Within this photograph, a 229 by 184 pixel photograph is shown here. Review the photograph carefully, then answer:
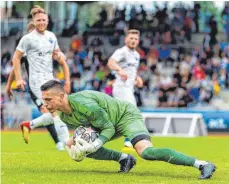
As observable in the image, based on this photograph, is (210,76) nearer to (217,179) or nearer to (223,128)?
(223,128)

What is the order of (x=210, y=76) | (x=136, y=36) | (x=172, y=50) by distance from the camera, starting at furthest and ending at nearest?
(x=172, y=50) < (x=210, y=76) < (x=136, y=36)

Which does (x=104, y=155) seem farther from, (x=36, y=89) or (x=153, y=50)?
(x=153, y=50)

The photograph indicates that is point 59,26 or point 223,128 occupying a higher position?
point 59,26

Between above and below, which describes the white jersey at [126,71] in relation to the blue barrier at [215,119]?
above

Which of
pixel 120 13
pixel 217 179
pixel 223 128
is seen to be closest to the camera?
pixel 217 179

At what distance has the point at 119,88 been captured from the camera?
53.3 feet

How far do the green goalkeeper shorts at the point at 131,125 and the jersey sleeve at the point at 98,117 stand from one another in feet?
0.94

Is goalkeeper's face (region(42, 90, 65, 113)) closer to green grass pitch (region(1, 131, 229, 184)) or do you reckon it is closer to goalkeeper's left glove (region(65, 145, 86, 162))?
goalkeeper's left glove (region(65, 145, 86, 162))

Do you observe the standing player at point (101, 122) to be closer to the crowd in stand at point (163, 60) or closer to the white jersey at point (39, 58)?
the white jersey at point (39, 58)

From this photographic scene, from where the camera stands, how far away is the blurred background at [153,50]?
31.6 metres

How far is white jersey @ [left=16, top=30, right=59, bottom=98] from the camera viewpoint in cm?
1429

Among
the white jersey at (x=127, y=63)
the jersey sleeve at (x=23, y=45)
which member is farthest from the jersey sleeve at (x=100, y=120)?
the white jersey at (x=127, y=63)

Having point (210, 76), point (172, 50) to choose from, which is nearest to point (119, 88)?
point (210, 76)

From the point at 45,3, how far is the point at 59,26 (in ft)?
5.59
